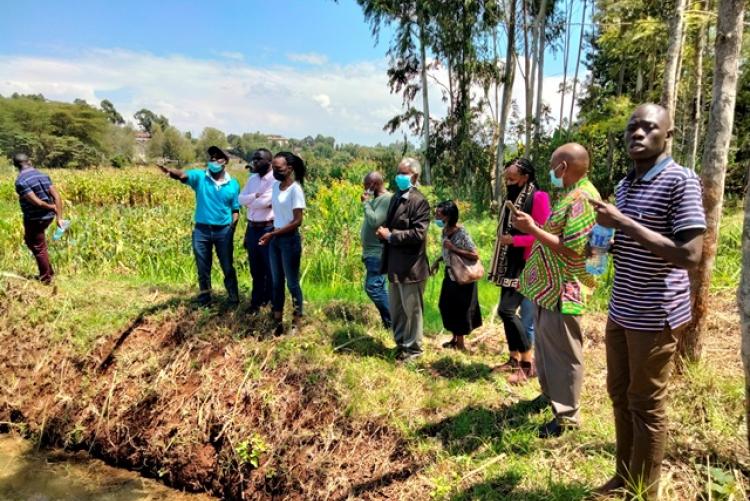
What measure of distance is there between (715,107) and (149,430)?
16.4 ft

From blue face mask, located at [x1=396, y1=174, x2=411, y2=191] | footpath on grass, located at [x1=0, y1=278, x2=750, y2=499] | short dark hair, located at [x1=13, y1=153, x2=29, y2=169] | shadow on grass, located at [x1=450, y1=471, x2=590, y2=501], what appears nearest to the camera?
shadow on grass, located at [x1=450, y1=471, x2=590, y2=501]

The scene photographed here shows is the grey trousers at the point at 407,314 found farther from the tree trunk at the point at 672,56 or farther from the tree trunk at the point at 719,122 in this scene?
the tree trunk at the point at 672,56

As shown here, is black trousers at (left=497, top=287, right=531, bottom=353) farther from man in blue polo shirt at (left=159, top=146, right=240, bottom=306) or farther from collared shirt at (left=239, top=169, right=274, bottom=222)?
man in blue polo shirt at (left=159, top=146, right=240, bottom=306)

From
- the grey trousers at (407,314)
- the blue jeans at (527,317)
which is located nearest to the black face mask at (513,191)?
the blue jeans at (527,317)

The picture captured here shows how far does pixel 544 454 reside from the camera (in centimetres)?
309

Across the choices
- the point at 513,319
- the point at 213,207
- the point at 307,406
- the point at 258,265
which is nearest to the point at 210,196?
the point at 213,207

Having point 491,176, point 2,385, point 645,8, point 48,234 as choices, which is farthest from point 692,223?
point 491,176

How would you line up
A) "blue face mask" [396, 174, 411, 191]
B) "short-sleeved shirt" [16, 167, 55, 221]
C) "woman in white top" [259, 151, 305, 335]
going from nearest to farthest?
"blue face mask" [396, 174, 411, 191] → "woman in white top" [259, 151, 305, 335] → "short-sleeved shirt" [16, 167, 55, 221]

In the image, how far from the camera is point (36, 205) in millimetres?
→ 6105

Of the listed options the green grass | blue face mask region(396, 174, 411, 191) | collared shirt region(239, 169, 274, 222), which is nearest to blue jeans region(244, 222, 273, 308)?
collared shirt region(239, 169, 274, 222)

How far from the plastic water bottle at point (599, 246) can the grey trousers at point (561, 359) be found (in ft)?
1.97

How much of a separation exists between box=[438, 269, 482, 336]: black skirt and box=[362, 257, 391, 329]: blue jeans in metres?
0.62

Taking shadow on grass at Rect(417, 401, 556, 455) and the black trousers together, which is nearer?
shadow on grass at Rect(417, 401, 556, 455)

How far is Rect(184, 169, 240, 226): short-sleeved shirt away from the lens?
16.0 ft
